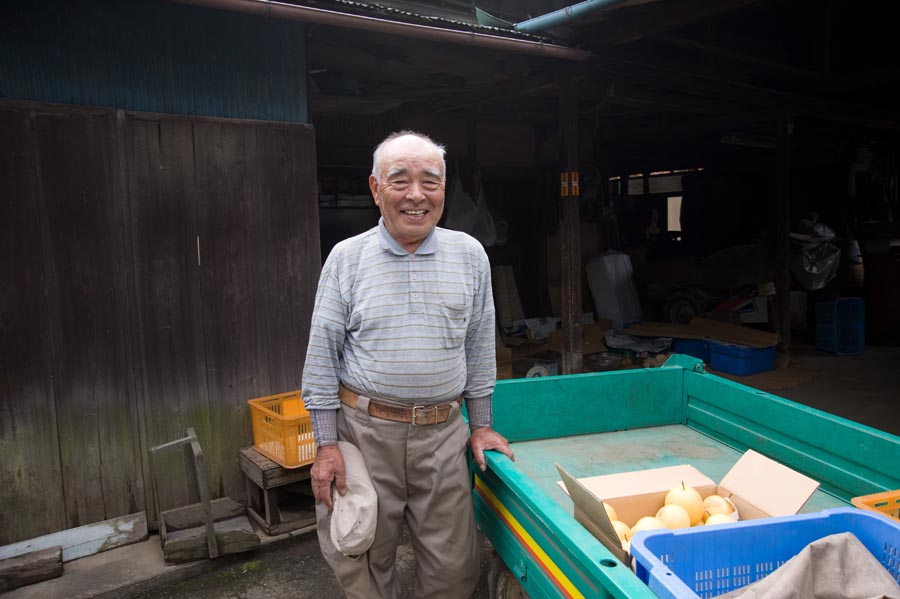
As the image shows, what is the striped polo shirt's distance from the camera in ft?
7.79

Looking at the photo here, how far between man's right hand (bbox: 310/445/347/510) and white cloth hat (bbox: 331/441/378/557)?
0.07 ft

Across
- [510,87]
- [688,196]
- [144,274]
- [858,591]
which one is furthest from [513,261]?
[858,591]

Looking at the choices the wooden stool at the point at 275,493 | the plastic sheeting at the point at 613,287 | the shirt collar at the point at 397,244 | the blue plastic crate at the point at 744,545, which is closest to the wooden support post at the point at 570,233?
the plastic sheeting at the point at 613,287

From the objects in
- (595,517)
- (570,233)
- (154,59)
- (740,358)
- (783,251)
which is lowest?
(740,358)

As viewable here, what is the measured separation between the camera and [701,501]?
2.31 metres

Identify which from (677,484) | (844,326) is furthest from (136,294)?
(844,326)

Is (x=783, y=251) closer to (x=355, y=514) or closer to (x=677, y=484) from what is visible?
(x=677, y=484)

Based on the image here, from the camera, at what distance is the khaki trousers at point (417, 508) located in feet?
7.91

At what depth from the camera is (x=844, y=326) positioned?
9.40 m

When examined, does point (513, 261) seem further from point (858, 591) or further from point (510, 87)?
point (858, 591)

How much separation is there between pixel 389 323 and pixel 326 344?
0.84 ft

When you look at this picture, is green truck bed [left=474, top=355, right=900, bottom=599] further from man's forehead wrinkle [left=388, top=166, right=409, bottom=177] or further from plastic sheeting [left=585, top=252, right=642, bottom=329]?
plastic sheeting [left=585, top=252, right=642, bottom=329]

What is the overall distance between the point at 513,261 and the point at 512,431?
608 centimetres

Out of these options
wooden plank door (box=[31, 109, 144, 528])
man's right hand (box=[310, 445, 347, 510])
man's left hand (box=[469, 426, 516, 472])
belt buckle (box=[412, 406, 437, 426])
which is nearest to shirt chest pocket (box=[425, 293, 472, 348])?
belt buckle (box=[412, 406, 437, 426])
